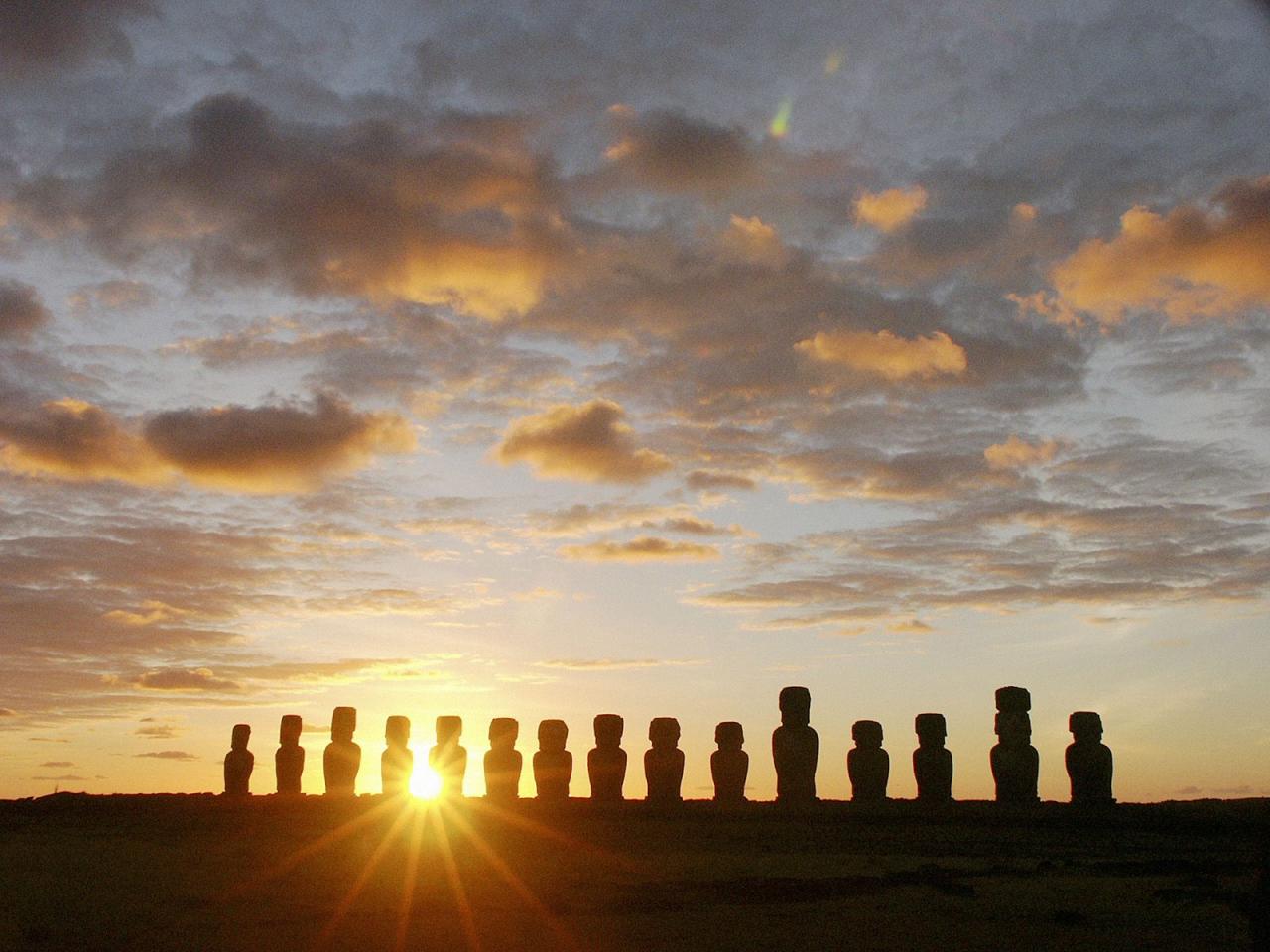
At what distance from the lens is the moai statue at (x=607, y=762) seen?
3478 cm

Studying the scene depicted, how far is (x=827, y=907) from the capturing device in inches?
605

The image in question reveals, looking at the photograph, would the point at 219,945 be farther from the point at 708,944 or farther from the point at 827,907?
the point at 827,907

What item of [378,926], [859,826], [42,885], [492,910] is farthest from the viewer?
[859,826]

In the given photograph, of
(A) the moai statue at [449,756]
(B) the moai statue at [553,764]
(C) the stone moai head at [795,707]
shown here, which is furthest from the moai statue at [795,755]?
(A) the moai statue at [449,756]

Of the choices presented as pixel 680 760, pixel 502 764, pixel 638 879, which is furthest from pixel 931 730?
pixel 638 879

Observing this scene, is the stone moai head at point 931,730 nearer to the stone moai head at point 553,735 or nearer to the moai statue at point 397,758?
the stone moai head at point 553,735

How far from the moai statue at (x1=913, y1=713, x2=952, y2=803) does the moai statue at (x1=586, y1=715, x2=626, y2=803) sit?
7.65 m

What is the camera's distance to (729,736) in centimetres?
3400

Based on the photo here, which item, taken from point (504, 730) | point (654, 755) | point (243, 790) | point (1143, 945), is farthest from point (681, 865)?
point (243, 790)

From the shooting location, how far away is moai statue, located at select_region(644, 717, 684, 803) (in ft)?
112

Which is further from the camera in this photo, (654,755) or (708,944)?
(654,755)

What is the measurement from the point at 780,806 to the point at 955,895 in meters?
→ 14.7

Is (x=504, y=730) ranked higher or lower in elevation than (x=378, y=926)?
higher

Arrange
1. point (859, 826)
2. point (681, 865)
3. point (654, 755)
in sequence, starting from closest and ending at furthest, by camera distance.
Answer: point (681, 865)
point (859, 826)
point (654, 755)
